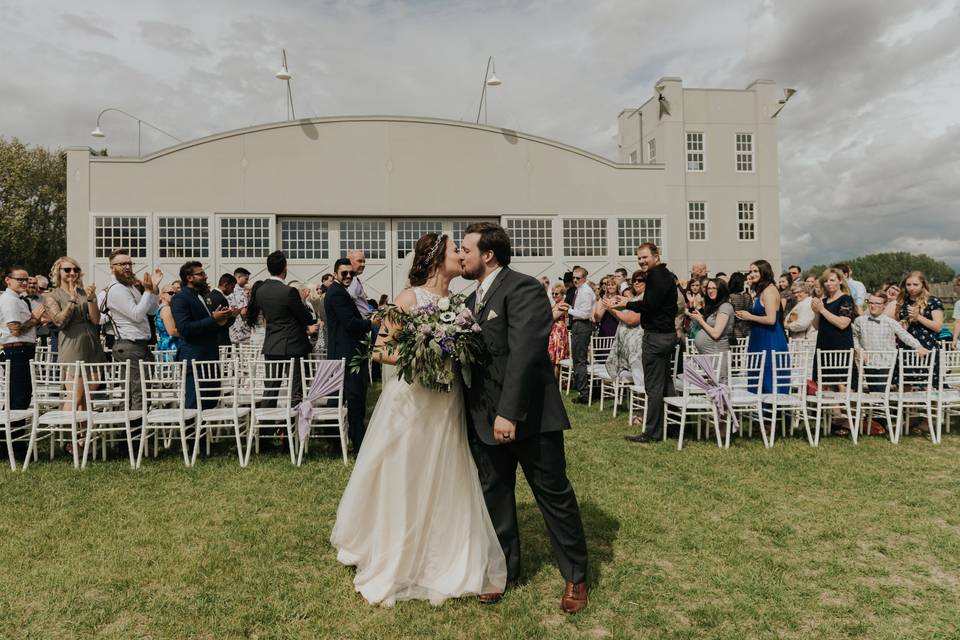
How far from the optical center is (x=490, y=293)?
3352mm

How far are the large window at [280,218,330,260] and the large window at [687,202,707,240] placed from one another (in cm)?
1277

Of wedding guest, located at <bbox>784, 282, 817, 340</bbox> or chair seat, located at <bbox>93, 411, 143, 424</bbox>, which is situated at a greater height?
wedding guest, located at <bbox>784, 282, 817, 340</bbox>

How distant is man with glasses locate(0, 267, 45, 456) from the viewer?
6.48 metres

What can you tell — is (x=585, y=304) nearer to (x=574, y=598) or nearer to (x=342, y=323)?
(x=342, y=323)

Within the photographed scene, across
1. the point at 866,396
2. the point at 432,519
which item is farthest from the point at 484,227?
the point at 866,396

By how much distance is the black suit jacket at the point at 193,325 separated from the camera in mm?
6852

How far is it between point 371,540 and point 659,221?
63.2 ft

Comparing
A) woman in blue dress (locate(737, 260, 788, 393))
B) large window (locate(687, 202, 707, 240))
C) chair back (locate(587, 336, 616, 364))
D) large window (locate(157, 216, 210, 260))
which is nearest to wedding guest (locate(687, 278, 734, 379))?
woman in blue dress (locate(737, 260, 788, 393))

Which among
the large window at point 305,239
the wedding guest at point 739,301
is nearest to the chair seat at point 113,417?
the wedding guest at point 739,301

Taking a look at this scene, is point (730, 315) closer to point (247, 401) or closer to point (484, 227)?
point (484, 227)

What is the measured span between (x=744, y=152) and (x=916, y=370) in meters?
16.5

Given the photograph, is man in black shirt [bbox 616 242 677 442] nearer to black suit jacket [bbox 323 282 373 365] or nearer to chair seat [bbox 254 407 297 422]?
black suit jacket [bbox 323 282 373 365]

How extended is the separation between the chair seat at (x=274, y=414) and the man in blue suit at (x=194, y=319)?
1.11 meters

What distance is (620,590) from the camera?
3.58 metres
